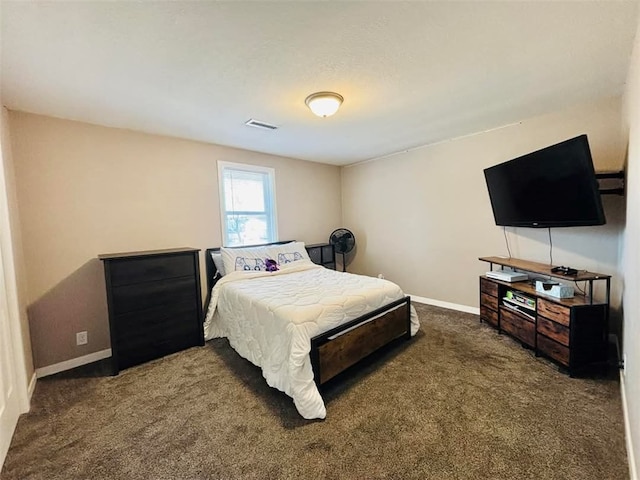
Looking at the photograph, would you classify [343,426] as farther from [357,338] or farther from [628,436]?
[628,436]

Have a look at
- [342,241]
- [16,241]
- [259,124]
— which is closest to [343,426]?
[259,124]

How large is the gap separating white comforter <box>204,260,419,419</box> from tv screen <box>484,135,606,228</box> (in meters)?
1.54

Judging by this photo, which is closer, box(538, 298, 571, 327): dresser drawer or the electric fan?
box(538, 298, 571, 327): dresser drawer

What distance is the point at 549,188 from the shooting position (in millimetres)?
2492

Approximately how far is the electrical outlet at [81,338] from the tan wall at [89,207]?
0.04 m

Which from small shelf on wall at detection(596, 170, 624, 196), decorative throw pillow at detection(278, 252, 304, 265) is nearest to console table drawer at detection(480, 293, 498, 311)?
small shelf on wall at detection(596, 170, 624, 196)

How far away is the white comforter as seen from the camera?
6.26ft

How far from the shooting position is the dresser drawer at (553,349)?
2216mm

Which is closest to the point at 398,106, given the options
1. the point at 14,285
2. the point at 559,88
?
the point at 559,88

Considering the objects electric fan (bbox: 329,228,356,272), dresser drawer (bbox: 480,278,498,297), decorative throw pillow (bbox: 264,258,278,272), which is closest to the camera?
dresser drawer (bbox: 480,278,498,297)

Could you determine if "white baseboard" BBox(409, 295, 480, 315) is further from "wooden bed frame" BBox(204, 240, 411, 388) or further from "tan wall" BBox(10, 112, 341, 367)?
"tan wall" BBox(10, 112, 341, 367)

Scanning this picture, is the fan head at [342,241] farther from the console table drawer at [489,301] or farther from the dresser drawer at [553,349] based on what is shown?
the dresser drawer at [553,349]

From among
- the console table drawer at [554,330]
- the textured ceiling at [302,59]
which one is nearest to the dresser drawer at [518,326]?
the console table drawer at [554,330]

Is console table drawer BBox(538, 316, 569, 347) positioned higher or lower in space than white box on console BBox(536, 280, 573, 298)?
lower
